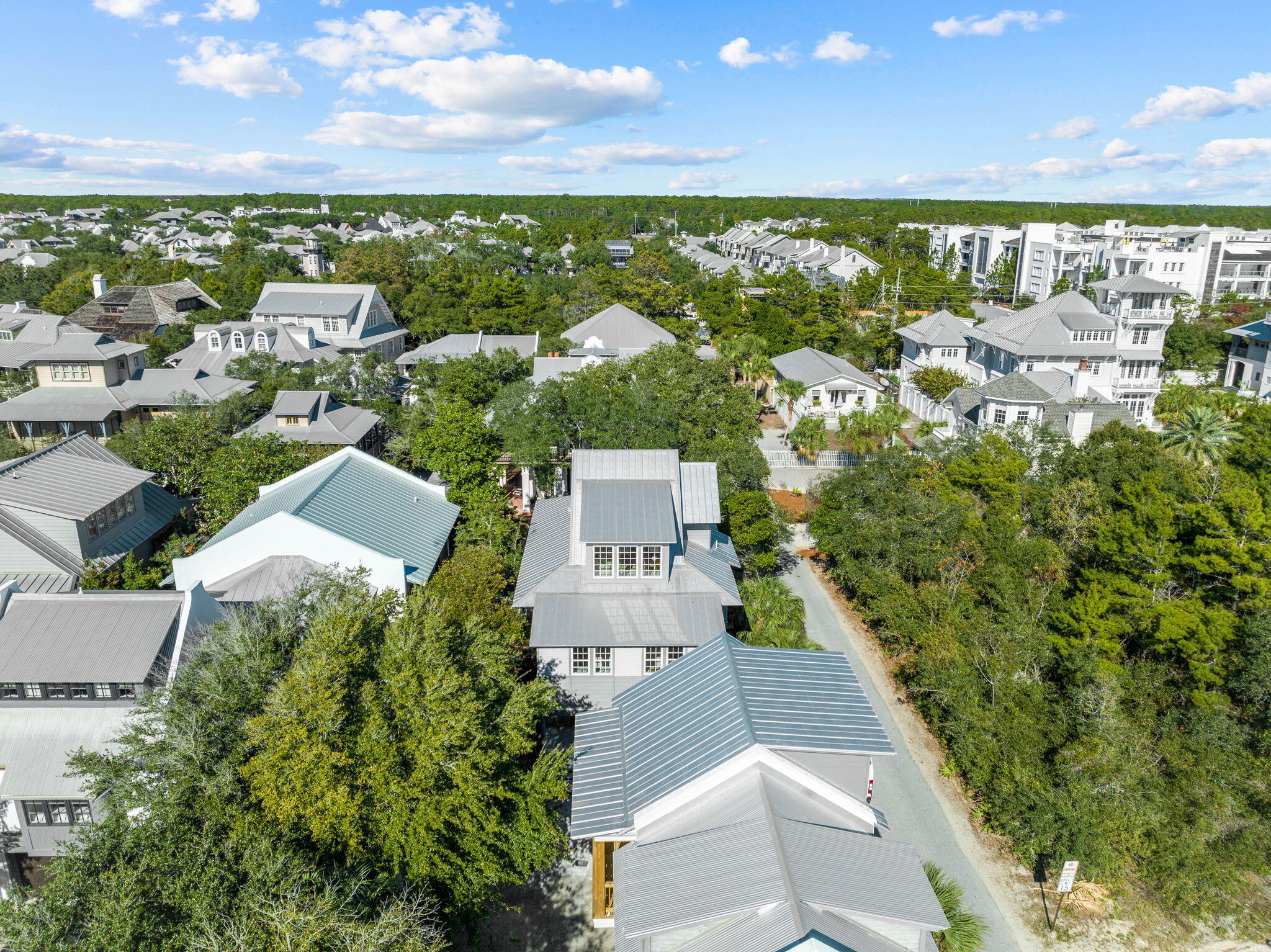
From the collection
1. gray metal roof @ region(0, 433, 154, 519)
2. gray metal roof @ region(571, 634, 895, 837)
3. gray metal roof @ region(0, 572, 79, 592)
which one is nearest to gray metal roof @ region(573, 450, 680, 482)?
gray metal roof @ region(571, 634, 895, 837)

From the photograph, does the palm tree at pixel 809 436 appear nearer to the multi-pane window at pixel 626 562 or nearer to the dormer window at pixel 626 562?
the dormer window at pixel 626 562

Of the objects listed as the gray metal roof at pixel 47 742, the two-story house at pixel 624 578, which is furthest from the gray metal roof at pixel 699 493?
the gray metal roof at pixel 47 742

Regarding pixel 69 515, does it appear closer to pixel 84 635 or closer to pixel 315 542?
pixel 84 635

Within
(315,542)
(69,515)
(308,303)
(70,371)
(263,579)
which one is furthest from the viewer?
(308,303)

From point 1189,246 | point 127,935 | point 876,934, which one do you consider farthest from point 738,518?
point 1189,246

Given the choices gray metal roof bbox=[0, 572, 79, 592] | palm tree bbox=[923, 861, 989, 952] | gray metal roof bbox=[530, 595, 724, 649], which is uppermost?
gray metal roof bbox=[530, 595, 724, 649]

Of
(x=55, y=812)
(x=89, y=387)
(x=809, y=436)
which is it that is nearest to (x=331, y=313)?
(x=89, y=387)

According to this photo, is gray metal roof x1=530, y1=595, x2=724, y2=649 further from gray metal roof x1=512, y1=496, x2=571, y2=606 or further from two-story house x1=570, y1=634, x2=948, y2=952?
two-story house x1=570, y1=634, x2=948, y2=952
